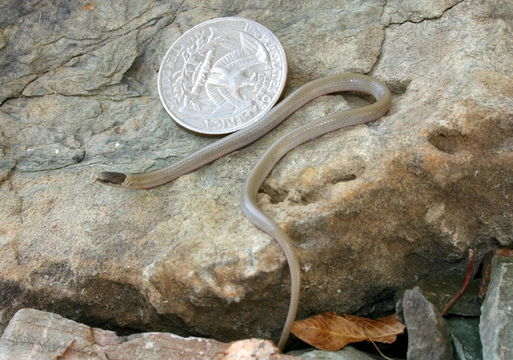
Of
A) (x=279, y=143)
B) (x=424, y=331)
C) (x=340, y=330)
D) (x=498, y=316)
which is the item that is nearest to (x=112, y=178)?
(x=279, y=143)

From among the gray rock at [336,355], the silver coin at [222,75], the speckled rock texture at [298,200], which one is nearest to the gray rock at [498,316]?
the speckled rock texture at [298,200]

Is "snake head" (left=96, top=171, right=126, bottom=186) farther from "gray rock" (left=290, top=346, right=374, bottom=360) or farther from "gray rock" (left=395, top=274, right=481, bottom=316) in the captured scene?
"gray rock" (left=395, top=274, right=481, bottom=316)

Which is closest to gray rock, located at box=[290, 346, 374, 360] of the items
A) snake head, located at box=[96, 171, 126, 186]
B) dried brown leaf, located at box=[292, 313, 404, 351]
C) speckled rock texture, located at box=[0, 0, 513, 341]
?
dried brown leaf, located at box=[292, 313, 404, 351]

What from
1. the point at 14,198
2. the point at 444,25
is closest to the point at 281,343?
the point at 14,198

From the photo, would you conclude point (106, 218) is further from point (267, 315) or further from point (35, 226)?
point (267, 315)

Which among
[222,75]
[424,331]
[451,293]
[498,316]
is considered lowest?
[451,293]

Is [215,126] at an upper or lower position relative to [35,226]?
upper

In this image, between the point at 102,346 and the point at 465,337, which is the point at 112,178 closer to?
the point at 102,346
